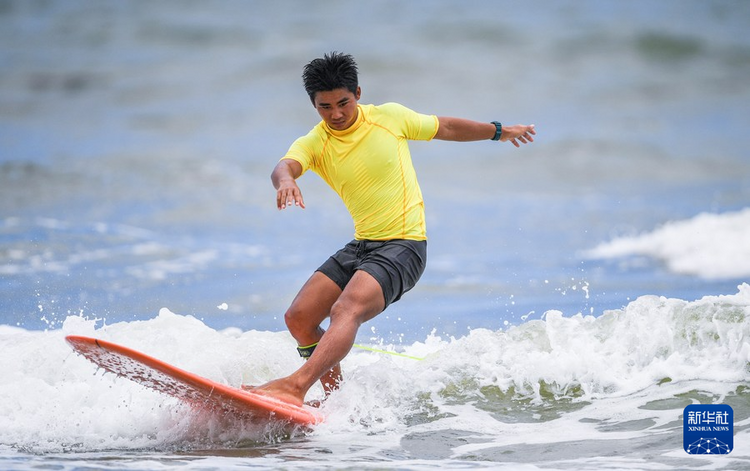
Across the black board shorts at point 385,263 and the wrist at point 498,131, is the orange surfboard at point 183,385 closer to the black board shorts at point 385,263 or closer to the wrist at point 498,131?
the black board shorts at point 385,263

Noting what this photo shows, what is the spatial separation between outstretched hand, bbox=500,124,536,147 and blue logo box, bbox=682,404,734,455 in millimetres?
1871

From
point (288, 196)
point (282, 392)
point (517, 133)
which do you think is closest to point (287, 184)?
point (288, 196)

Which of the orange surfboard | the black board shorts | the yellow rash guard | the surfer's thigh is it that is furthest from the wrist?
the orange surfboard

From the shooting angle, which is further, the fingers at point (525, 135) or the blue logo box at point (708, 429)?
the fingers at point (525, 135)

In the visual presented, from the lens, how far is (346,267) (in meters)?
5.08

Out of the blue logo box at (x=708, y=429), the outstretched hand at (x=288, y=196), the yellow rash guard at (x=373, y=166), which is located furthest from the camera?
the yellow rash guard at (x=373, y=166)

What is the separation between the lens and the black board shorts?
483 centimetres

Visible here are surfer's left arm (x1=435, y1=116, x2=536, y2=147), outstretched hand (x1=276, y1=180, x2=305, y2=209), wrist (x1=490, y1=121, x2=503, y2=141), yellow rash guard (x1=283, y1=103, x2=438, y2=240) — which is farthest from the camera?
wrist (x1=490, y1=121, x2=503, y2=141)

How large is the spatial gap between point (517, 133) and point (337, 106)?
50.2 inches

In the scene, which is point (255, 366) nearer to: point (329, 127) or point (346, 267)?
point (346, 267)

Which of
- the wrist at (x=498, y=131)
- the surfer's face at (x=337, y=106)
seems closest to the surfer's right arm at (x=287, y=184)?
the surfer's face at (x=337, y=106)

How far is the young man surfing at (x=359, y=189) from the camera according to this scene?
15.6ft

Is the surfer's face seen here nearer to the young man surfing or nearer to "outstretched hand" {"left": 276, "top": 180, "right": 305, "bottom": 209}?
the young man surfing

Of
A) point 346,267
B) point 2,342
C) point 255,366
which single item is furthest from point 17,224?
point 346,267
